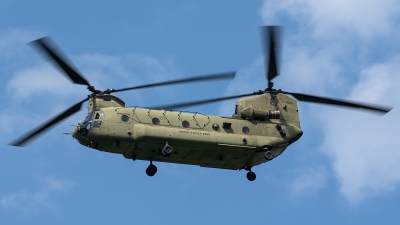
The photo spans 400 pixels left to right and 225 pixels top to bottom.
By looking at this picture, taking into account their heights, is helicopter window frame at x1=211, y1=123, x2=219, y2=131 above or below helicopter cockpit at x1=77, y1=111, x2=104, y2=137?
above

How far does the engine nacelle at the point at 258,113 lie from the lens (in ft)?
164

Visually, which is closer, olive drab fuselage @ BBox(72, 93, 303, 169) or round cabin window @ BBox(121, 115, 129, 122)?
olive drab fuselage @ BBox(72, 93, 303, 169)

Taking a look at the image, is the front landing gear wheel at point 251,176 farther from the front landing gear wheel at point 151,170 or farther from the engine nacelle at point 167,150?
the engine nacelle at point 167,150

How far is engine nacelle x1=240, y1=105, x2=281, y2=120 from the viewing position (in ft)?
164

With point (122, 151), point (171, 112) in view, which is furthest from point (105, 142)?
point (171, 112)

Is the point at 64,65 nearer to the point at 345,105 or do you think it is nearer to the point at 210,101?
the point at 210,101

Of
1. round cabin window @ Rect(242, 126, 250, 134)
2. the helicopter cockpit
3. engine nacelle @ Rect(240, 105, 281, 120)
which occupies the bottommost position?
the helicopter cockpit

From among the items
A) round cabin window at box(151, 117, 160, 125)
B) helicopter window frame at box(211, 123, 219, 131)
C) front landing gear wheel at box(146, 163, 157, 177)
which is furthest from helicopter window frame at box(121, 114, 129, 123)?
helicopter window frame at box(211, 123, 219, 131)

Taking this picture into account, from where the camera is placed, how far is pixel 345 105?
164 feet

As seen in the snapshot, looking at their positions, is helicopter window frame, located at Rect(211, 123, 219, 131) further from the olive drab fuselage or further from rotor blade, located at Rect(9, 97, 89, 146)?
rotor blade, located at Rect(9, 97, 89, 146)

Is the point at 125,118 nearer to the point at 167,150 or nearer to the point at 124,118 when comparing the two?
the point at 124,118

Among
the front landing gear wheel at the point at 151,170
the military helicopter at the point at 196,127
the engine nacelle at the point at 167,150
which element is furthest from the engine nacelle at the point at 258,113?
the front landing gear wheel at the point at 151,170

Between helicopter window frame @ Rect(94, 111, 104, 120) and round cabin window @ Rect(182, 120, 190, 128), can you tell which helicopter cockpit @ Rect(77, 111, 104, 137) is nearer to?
helicopter window frame @ Rect(94, 111, 104, 120)

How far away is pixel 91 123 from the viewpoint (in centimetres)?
4578
